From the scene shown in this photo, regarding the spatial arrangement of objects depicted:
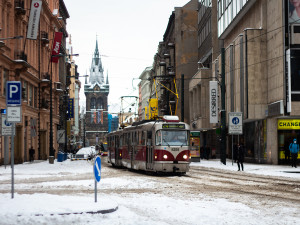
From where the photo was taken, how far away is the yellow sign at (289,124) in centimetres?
3931

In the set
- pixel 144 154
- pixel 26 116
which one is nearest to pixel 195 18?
pixel 26 116

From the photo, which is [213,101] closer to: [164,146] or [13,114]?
[164,146]

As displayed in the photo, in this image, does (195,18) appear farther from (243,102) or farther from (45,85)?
(243,102)

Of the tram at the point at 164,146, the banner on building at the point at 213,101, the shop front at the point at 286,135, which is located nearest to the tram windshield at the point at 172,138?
the tram at the point at 164,146

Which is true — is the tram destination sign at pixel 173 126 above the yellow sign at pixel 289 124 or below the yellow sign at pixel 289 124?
below

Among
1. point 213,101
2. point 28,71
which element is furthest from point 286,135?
point 28,71

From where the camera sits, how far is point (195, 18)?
80.7 metres

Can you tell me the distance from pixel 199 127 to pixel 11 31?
87.6 feet

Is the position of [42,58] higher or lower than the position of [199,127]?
higher

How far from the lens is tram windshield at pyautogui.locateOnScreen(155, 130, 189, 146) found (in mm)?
26078

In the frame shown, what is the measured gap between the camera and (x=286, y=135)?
39.8 m

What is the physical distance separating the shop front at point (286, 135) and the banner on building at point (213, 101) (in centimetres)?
1442

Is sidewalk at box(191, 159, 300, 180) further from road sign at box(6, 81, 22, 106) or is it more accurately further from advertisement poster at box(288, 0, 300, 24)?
road sign at box(6, 81, 22, 106)

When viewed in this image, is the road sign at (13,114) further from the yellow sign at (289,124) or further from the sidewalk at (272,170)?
the yellow sign at (289,124)
